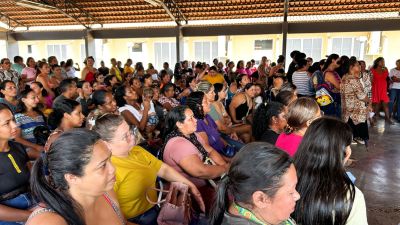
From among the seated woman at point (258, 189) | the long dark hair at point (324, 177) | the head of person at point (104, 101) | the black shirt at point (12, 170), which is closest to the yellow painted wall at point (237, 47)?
the head of person at point (104, 101)

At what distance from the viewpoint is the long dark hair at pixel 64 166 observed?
1241 mm

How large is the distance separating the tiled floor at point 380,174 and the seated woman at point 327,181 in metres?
1.83

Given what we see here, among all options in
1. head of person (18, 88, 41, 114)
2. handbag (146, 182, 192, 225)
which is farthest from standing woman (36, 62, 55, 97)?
handbag (146, 182, 192, 225)

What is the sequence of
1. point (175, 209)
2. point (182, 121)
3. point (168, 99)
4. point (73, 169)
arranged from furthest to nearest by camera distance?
point (168, 99) < point (182, 121) < point (175, 209) < point (73, 169)

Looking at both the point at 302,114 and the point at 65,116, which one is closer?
the point at 302,114

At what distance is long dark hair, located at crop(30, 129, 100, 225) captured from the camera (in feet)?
4.07

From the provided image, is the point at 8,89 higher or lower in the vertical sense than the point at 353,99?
higher

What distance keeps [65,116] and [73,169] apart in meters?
1.86

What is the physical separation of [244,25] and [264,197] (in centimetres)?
917

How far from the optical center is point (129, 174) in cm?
199

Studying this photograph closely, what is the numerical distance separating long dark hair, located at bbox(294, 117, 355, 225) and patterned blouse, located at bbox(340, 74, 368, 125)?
362 cm

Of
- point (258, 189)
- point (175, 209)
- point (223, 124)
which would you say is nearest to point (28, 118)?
point (223, 124)

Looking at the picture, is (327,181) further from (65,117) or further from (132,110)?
(132,110)

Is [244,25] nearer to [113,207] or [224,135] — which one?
[224,135]
